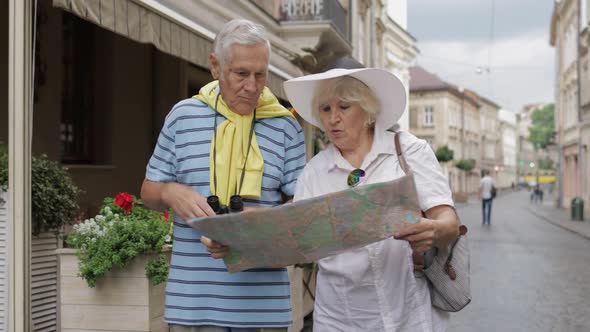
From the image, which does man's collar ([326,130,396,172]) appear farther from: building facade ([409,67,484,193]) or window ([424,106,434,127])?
window ([424,106,434,127])

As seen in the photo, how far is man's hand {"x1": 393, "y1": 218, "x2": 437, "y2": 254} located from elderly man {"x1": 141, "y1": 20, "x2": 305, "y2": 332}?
1.67ft

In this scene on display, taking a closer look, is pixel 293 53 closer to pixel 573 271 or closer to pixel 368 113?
pixel 573 271

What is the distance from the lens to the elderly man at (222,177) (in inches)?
91.7

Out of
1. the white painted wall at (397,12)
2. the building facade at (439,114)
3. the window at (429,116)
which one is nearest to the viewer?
the white painted wall at (397,12)

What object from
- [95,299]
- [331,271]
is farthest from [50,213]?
[331,271]

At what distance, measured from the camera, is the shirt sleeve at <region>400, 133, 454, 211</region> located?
2.23m

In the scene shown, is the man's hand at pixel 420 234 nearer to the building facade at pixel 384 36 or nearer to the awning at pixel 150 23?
the awning at pixel 150 23

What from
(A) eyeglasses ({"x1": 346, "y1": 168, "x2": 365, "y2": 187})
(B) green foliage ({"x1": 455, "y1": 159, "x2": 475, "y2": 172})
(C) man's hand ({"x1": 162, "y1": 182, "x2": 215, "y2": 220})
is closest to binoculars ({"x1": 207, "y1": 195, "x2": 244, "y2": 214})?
(C) man's hand ({"x1": 162, "y1": 182, "x2": 215, "y2": 220})

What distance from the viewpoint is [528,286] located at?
31.7 ft

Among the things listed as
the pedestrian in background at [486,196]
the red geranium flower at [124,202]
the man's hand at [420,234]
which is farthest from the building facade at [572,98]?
the man's hand at [420,234]

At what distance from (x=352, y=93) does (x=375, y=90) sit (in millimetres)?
105

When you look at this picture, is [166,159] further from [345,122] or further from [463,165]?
[463,165]

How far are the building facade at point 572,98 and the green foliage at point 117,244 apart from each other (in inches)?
1069

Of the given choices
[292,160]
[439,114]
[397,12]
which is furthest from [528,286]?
[439,114]
